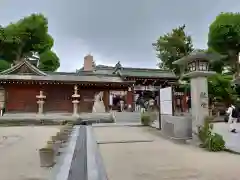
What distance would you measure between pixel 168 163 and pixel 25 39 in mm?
42016

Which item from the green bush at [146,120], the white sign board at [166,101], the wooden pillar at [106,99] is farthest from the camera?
the wooden pillar at [106,99]

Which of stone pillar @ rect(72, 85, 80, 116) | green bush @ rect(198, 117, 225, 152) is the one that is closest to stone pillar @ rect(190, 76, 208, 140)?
green bush @ rect(198, 117, 225, 152)

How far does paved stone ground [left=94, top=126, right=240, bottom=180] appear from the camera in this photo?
5.50 meters

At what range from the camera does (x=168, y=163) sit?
6.70m

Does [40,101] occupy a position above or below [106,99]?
below

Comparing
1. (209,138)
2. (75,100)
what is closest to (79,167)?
(209,138)

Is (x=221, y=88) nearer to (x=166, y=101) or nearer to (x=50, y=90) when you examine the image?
(x=166, y=101)

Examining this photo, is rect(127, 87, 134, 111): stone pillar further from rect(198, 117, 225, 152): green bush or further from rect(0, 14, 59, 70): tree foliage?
rect(0, 14, 59, 70): tree foliage

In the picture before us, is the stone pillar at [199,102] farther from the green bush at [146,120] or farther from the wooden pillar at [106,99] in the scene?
the wooden pillar at [106,99]

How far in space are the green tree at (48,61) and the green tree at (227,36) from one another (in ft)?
78.8

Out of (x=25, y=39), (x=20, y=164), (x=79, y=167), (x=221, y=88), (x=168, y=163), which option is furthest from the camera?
(x=25, y=39)

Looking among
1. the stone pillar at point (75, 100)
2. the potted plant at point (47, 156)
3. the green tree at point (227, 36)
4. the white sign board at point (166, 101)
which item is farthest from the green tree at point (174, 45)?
the potted plant at point (47, 156)

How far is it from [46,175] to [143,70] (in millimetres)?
29508

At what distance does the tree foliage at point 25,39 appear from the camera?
138 ft
